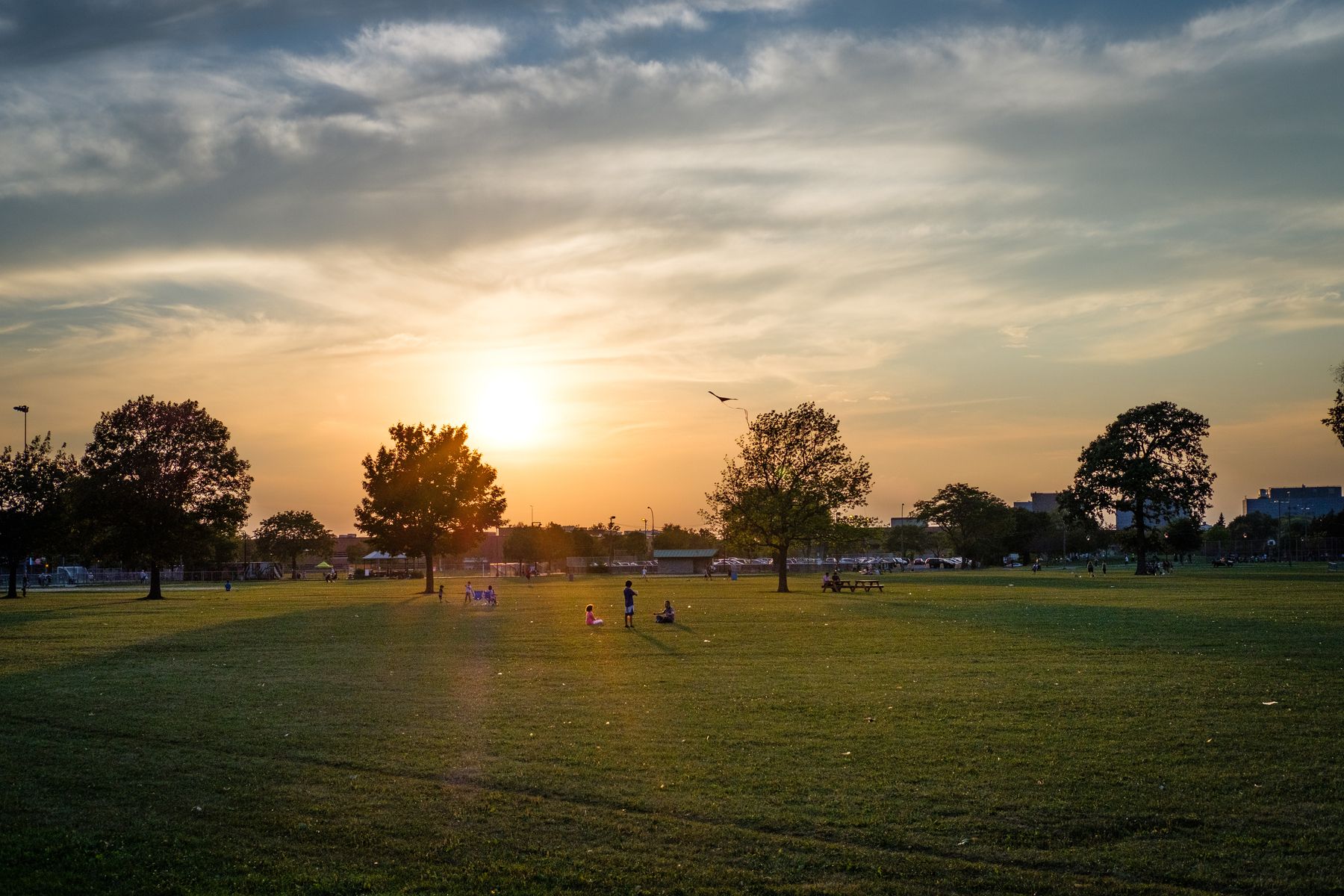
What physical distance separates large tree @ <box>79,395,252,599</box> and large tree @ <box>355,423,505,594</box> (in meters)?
9.47

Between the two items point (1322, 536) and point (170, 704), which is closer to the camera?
point (170, 704)

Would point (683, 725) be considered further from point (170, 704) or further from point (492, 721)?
point (170, 704)

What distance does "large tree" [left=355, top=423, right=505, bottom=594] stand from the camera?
75125mm

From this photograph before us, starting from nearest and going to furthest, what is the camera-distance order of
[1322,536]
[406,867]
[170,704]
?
[406,867] → [170,704] → [1322,536]

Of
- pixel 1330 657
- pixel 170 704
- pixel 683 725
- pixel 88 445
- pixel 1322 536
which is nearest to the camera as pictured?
pixel 683 725

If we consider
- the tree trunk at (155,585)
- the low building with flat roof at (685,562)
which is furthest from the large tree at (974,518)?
the tree trunk at (155,585)

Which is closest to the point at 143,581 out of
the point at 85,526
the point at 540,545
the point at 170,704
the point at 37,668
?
the point at 85,526

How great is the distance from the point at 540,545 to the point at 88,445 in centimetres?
10254

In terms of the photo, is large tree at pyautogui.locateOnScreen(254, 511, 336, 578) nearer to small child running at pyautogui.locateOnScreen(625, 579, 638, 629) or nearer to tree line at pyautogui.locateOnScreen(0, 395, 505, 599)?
tree line at pyautogui.locateOnScreen(0, 395, 505, 599)

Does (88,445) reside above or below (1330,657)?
above

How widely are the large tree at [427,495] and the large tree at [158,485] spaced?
31.1 ft

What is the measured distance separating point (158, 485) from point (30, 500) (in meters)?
8.76

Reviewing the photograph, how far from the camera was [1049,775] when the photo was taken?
38.0 ft

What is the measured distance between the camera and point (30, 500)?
6812cm
